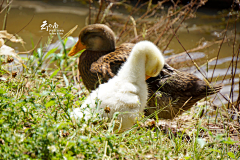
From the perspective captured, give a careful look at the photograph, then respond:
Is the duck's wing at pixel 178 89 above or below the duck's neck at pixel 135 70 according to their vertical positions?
below

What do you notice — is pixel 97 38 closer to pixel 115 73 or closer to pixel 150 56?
pixel 115 73

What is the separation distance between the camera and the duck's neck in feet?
7.18

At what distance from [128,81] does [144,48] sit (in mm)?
334

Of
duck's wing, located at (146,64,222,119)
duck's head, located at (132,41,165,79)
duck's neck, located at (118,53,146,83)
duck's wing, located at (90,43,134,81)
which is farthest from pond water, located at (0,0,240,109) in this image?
duck's neck, located at (118,53,146,83)

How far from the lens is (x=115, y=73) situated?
275 cm

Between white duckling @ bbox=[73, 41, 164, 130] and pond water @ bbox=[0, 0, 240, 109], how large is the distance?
7.21ft

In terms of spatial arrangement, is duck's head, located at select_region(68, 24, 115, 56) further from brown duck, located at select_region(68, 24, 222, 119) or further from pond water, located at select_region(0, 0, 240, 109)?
pond water, located at select_region(0, 0, 240, 109)

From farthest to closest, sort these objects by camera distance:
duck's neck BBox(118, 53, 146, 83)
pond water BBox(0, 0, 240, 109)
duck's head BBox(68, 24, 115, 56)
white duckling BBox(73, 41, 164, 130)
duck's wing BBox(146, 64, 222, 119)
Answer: pond water BBox(0, 0, 240, 109), duck's head BBox(68, 24, 115, 56), duck's wing BBox(146, 64, 222, 119), duck's neck BBox(118, 53, 146, 83), white duckling BBox(73, 41, 164, 130)

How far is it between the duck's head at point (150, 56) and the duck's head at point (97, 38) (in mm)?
833

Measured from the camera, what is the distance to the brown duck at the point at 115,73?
9.14ft

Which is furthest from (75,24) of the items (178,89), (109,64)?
(178,89)

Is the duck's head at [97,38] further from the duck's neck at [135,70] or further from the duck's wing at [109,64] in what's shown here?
the duck's neck at [135,70]

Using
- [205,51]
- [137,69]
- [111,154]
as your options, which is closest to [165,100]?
[137,69]

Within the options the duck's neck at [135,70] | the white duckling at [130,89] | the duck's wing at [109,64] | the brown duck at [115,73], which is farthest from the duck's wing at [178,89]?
the duck's neck at [135,70]
